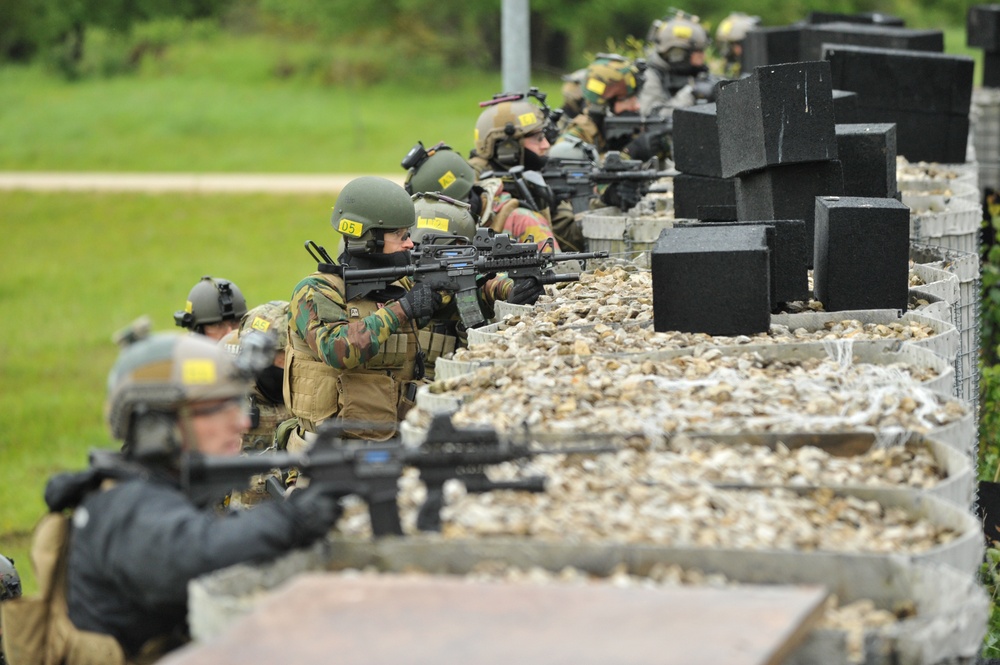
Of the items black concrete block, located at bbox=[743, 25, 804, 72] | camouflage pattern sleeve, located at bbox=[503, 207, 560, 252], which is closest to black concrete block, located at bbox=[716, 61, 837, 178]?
camouflage pattern sleeve, located at bbox=[503, 207, 560, 252]

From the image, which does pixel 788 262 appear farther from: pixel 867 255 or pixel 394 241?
pixel 394 241

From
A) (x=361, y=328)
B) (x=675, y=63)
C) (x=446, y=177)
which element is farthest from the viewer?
(x=675, y=63)

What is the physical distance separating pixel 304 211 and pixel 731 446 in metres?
25.1

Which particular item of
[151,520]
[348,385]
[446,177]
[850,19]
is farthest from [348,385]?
[850,19]

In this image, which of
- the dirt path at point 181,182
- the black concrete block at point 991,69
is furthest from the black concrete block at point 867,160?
the dirt path at point 181,182

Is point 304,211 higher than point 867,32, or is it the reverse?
point 867,32

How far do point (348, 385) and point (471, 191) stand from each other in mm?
2217

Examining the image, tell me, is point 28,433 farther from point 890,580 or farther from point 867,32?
point 890,580

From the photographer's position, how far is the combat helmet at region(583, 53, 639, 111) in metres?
14.7

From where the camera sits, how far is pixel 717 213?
9.66 meters

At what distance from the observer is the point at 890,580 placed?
4.43 meters

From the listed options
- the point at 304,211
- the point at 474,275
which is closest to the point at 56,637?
the point at 474,275

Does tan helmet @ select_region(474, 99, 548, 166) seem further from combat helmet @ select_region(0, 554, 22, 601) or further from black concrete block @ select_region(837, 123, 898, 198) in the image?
combat helmet @ select_region(0, 554, 22, 601)

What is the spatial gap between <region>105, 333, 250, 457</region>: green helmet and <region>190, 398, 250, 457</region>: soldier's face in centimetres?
3
